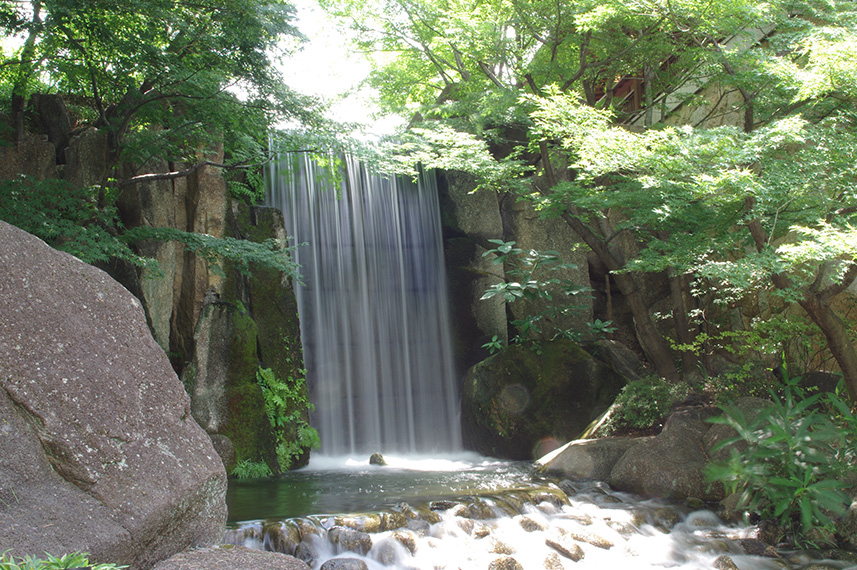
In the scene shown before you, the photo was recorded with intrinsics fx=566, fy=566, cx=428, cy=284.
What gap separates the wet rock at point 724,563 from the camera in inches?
195

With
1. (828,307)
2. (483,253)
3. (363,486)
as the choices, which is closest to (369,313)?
(483,253)

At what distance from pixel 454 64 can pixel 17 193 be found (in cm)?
788

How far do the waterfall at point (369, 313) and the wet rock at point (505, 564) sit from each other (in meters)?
6.50

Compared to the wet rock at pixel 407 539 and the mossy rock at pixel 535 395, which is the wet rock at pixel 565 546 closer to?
the wet rock at pixel 407 539

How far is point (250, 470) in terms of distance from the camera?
8.41 meters

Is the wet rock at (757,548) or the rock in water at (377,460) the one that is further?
the rock in water at (377,460)

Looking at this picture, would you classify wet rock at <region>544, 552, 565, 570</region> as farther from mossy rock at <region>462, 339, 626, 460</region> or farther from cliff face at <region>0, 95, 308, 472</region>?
cliff face at <region>0, 95, 308, 472</region>

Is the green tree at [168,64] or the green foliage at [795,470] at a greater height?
the green tree at [168,64]

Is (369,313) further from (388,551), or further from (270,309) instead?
(388,551)

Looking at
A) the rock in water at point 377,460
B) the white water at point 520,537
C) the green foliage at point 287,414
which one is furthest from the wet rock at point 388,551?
the rock in water at point 377,460

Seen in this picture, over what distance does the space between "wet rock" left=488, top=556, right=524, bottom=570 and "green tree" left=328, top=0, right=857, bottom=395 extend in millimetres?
3320

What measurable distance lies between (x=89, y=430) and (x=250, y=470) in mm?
5638

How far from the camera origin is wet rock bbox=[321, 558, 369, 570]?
178 inches

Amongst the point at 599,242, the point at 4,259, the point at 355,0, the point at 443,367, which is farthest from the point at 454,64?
the point at 4,259
